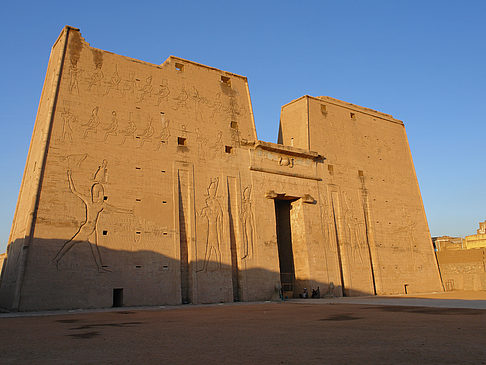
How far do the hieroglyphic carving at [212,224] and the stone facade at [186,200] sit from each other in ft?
0.17

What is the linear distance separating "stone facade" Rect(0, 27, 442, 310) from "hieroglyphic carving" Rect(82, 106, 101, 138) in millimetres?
51

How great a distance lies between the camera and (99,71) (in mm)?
16391

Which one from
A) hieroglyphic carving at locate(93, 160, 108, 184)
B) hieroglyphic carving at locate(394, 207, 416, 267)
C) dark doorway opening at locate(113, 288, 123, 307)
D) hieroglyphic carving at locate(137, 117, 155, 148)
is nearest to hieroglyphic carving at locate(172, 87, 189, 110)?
hieroglyphic carving at locate(137, 117, 155, 148)

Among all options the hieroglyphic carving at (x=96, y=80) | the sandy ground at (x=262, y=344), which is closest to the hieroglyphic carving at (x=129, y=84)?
the hieroglyphic carving at (x=96, y=80)

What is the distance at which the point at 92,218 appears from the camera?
14.3 metres

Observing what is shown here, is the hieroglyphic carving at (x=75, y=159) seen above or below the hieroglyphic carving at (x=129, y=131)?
below

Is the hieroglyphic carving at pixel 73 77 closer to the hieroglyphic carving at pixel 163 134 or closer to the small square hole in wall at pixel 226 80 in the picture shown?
A: the hieroglyphic carving at pixel 163 134

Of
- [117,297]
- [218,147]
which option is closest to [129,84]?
[218,147]

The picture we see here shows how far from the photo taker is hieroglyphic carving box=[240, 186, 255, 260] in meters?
17.6

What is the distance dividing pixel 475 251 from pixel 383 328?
71.2ft

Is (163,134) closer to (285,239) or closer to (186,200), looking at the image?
(186,200)

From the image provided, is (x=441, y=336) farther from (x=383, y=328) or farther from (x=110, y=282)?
(x=110, y=282)

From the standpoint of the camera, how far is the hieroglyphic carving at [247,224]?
692 inches

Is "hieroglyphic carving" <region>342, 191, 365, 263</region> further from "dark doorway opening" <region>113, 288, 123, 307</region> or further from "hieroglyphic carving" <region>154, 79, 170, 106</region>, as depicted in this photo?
"dark doorway opening" <region>113, 288, 123, 307</region>
